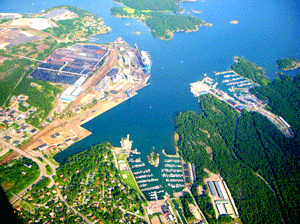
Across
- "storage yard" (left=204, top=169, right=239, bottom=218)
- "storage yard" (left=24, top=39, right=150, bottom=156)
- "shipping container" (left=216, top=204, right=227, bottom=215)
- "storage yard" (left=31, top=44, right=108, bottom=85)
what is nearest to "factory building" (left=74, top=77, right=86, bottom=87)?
"storage yard" (left=24, top=39, right=150, bottom=156)

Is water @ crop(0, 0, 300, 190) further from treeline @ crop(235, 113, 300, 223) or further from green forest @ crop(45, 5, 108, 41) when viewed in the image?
treeline @ crop(235, 113, 300, 223)

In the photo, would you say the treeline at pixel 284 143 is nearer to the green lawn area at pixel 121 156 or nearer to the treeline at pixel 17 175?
the green lawn area at pixel 121 156

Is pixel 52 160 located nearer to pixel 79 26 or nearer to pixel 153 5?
pixel 79 26

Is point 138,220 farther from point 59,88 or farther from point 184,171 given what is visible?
point 59,88

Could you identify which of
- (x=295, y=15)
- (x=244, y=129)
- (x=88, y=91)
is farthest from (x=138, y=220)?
(x=295, y=15)

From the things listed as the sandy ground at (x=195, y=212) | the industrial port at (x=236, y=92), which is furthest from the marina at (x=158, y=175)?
the industrial port at (x=236, y=92)
